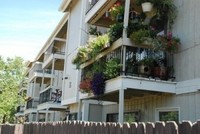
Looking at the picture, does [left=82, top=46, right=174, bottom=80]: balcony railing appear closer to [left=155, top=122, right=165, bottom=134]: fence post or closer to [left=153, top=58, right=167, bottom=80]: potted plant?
[left=153, top=58, right=167, bottom=80]: potted plant

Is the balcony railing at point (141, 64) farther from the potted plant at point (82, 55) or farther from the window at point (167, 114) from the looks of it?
the potted plant at point (82, 55)

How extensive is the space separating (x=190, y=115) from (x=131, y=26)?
12.1 feet

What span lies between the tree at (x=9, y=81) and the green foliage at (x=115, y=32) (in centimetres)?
A: 2929

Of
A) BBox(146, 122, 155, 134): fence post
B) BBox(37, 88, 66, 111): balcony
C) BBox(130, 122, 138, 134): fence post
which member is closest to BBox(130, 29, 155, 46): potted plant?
BBox(130, 122, 138, 134): fence post

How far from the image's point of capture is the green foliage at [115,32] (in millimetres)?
12079

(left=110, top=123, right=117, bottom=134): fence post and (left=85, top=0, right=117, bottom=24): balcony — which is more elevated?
(left=85, top=0, right=117, bottom=24): balcony

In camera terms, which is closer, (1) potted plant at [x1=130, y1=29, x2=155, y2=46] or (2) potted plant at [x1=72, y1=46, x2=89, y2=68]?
(1) potted plant at [x1=130, y1=29, x2=155, y2=46]

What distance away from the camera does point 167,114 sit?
11.5 metres

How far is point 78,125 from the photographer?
6301 millimetres

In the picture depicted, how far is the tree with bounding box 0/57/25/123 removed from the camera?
39906mm

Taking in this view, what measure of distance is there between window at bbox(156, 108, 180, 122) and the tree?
2999 centimetres

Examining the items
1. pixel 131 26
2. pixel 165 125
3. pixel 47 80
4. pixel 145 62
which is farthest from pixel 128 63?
pixel 47 80

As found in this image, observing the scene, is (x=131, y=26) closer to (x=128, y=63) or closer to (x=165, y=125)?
(x=128, y=63)

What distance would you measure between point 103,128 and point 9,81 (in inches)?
1462
